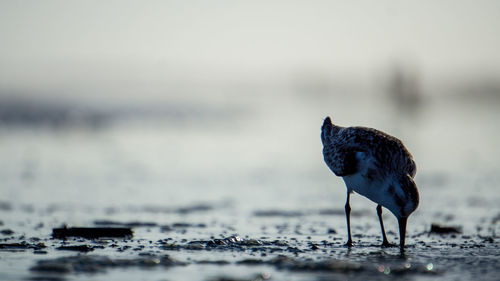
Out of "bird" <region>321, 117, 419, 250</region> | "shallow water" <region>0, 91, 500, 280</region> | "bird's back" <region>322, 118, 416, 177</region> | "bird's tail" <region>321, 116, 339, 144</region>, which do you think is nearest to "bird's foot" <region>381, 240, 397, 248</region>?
"bird" <region>321, 117, 419, 250</region>

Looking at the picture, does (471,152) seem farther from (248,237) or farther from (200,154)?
(248,237)

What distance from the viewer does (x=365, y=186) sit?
656cm

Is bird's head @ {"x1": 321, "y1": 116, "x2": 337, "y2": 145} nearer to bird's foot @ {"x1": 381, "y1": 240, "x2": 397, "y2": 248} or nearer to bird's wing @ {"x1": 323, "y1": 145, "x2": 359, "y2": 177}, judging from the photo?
bird's wing @ {"x1": 323, "y1": 145, "x2": 359, "y2": 177}

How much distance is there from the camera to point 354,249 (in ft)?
20.6

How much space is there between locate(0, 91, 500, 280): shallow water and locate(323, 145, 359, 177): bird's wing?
748 millimetres

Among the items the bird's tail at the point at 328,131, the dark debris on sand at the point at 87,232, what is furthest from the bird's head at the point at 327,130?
the dark debris on sand at the point at 87,232

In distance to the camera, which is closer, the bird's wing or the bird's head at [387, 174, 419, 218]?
the bird's head at [387, 174, 419, 218]

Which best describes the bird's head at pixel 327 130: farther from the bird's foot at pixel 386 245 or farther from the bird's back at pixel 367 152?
the bird's foot at pixel 386 245

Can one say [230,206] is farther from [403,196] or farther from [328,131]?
[403,196]

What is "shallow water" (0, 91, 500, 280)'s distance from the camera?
17.2ft

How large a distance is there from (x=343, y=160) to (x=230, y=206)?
3454 mm

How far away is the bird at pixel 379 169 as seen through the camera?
612 centimetres

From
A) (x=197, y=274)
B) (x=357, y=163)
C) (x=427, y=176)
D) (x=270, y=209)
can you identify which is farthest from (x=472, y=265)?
(x=427, y=176)

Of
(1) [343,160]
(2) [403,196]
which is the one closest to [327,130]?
(1) [343,160]
